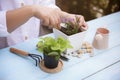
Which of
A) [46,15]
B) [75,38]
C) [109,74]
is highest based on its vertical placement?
[46,15]

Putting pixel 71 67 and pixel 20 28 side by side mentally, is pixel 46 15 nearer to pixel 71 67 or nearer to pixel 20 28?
pixel 71 67

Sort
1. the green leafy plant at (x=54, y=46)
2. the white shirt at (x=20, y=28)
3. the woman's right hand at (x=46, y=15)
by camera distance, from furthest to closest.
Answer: the white shirt at (x=20, y=28)
the woman's right hand at (x=46, y=15)
the green leafy plant at (x=54, y=46)

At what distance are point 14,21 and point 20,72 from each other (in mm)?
247

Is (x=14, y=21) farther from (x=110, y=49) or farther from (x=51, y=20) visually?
(x=110, y=49)

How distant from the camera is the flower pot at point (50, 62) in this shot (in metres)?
1.01

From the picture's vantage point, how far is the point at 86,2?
315 centimetres

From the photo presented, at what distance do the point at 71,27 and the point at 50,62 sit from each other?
25 cm

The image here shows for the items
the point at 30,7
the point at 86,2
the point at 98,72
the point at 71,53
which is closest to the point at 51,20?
the point at 30,7

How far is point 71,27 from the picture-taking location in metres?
1.17

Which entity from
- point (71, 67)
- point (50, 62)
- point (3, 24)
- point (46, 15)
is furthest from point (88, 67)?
point (3, 24)

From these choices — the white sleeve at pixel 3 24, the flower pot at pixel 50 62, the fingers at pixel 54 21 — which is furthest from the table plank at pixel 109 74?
the white sleeve at pixel 3 24

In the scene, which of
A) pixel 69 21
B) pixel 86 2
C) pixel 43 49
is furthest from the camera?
pixel 86 2

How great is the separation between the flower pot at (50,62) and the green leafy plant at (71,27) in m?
0.18

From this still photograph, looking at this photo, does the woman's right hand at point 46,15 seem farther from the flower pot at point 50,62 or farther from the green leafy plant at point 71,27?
the flower pot at point 50,62
